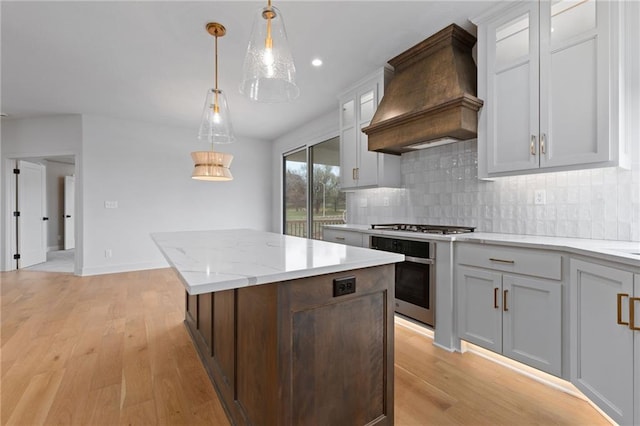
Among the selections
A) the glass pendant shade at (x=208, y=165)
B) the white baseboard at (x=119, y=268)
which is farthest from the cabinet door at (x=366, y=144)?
the white baseboard at (x=119, y=268)

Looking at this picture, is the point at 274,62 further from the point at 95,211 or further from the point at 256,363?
the point at 95,211

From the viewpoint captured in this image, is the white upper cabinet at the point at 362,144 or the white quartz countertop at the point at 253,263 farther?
the white upper cabinet at the point at 362,144

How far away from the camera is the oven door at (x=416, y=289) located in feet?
8.14

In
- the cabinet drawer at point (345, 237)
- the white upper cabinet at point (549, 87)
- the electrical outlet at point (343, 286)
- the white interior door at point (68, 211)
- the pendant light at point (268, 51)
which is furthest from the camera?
the white interior door at point (68, 211)

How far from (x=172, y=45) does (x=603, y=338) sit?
3.84m

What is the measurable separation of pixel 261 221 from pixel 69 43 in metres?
4.43

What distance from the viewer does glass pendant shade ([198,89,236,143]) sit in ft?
8.33

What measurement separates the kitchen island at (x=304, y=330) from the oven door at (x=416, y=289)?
3.89 ft

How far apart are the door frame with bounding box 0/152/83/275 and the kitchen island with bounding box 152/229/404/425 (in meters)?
4.56

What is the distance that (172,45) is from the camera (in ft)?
9.22

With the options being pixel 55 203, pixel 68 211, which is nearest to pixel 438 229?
pixel 68 211

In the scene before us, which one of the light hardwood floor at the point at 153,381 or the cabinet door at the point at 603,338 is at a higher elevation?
the cabinet door at the point at 603,338

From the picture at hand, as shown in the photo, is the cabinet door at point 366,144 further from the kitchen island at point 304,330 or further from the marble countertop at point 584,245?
the kitchen island at point 304,330

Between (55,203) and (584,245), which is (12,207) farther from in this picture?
(584,245)
